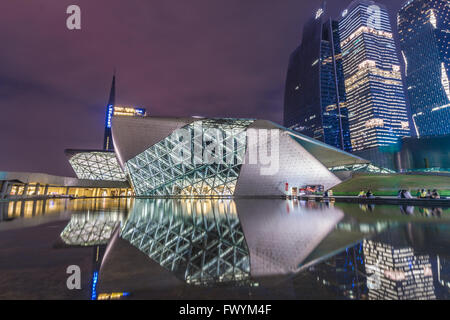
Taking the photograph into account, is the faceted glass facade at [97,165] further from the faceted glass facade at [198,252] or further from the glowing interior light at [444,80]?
the glowing interior light at [444,80]

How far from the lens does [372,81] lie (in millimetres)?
117125

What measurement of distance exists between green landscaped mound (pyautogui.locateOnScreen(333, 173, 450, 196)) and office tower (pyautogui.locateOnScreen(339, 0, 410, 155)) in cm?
9956

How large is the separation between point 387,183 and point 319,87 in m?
103

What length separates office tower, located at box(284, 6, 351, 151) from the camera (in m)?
116

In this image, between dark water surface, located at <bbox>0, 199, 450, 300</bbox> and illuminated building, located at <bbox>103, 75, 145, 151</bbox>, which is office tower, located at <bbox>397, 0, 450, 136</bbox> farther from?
dark water surface, located at <bbox>0, 199, 450, 300</bbox>

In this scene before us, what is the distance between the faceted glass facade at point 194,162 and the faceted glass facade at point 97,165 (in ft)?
70.3

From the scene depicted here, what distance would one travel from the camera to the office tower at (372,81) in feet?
372

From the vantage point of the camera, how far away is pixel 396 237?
5145 millimetres

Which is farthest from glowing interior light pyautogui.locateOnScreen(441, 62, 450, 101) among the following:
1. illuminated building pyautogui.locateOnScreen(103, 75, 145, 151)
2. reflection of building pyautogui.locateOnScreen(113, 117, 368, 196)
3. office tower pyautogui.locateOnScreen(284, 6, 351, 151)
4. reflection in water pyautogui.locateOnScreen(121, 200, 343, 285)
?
reflection in water pyautogui.locateOnScreen(121, 200, 343, 285)

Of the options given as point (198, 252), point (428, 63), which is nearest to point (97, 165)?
point (198, 252)

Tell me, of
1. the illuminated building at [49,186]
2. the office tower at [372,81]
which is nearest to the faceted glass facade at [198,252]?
the illuminated building at [49,186]

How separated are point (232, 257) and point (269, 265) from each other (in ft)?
2.58
